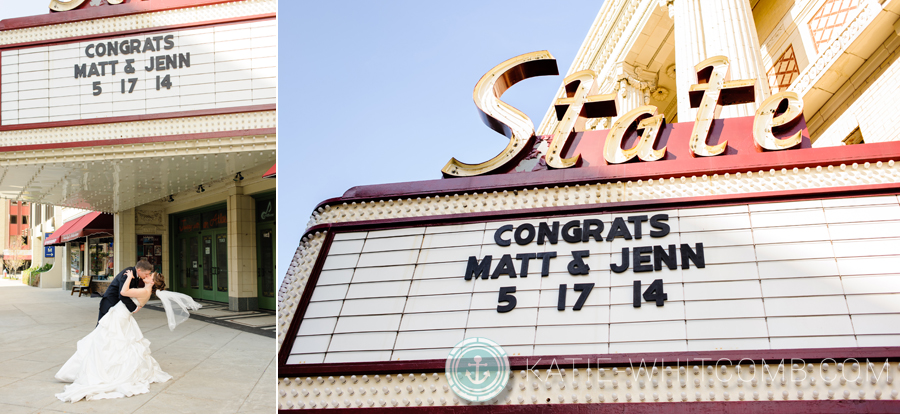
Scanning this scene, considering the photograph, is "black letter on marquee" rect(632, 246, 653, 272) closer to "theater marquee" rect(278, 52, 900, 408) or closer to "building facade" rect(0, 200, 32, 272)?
"theater marquee" rect(278, 52, 900, 408)

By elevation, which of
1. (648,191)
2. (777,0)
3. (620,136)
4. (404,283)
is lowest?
(404,283)

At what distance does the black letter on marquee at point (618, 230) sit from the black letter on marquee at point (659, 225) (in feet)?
0.73

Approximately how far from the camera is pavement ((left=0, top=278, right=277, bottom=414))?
6.09m

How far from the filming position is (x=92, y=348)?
6703 millimetres

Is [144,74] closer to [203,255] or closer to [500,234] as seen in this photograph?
[500,234]

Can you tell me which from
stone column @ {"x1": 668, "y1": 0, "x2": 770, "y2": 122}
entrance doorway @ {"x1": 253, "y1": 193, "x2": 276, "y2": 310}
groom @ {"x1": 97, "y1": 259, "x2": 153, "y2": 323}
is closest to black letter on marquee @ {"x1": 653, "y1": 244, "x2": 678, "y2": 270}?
groom @ {"x1": 97, "y1": 259, "x2": 153, "y2": 323}

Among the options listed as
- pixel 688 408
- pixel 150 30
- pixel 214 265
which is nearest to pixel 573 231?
pixel 688 408

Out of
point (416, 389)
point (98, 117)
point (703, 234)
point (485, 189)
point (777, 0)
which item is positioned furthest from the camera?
point (777, 0)

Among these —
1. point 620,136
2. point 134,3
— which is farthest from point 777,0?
point 134,3

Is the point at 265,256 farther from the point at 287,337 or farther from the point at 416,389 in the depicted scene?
the point at 416,389

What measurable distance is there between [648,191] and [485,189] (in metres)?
1.64

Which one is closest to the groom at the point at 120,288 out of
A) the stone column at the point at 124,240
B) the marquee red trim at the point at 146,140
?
the marquee red trim at the point at 146,140

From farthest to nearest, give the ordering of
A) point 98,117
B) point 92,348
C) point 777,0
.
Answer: point 777,0
point 98,117
point 92,348

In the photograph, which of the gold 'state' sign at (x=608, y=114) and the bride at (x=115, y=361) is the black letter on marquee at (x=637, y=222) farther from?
the bride at (x=115, y=361)
